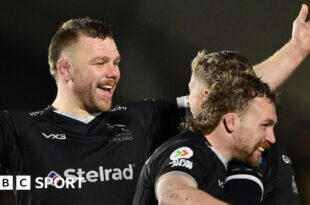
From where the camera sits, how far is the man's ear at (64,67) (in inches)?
82.9

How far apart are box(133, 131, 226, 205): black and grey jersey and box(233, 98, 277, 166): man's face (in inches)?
2.7

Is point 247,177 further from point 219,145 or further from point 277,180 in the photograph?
point 277,180

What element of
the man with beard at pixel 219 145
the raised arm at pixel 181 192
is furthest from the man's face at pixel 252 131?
the raised arm at pixel 181 192

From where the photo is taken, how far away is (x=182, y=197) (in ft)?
4.34

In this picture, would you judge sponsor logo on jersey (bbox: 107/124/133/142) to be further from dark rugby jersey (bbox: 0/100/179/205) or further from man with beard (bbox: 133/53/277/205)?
man with beard (bbox: 133/53/277/205)

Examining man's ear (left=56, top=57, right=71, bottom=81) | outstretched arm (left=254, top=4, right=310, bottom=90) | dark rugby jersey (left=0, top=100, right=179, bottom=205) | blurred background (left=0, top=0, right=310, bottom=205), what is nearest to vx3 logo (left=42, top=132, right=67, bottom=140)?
dark rugby jersey (left=0, top=100, right=179, bottom=205)

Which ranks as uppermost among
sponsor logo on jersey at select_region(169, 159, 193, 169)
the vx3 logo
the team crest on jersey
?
the team crest on jersey

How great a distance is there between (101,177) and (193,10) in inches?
69.1

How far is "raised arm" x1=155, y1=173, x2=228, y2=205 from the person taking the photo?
132cm

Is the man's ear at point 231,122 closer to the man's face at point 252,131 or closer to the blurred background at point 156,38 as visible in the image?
the man's face at point 252,131

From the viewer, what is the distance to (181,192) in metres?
1.33

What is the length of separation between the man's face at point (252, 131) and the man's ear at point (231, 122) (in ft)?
0.04

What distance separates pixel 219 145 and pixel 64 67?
77cm

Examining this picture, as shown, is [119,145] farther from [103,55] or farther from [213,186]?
[213,186]
